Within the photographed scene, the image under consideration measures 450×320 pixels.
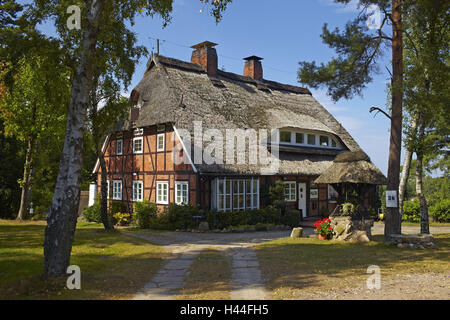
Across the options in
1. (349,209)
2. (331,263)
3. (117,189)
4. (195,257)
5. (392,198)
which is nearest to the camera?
(331,263)

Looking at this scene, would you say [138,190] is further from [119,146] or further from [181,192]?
[181,192]

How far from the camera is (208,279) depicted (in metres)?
8.38

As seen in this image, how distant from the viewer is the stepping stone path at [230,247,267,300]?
23.0 ft

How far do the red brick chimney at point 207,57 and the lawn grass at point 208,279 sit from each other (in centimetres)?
1794

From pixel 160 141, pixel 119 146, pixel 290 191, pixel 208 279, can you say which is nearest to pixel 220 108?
pixel 160 141

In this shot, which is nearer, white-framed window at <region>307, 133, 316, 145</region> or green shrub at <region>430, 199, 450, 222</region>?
green shrub at <region>430, 199, 450, 222</region>

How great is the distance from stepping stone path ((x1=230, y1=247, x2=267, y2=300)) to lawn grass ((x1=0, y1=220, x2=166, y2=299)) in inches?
80.5

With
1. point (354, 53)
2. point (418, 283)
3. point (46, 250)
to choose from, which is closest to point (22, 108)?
point (46, 250)

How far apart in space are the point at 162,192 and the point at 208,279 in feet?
42.2

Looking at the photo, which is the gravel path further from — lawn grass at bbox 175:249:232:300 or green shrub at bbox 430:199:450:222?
green shrub at bbox 430:199:450:222

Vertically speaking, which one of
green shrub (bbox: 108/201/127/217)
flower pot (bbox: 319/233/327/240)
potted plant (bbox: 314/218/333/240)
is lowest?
flower pot (bbox: 319/233/327/240)

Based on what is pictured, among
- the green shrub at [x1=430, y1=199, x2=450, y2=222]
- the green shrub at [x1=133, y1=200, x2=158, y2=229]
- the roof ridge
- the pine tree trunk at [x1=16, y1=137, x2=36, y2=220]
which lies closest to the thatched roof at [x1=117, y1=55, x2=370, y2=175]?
the roof ridge

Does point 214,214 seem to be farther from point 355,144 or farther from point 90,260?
point 355,144

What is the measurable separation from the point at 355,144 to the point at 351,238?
15.4m
